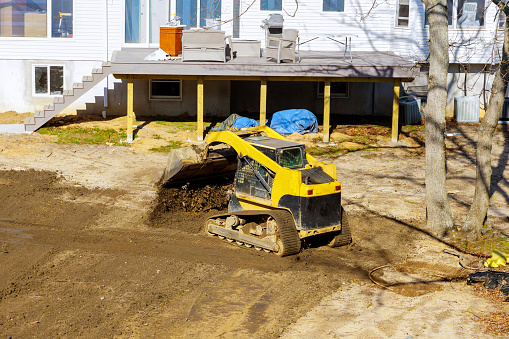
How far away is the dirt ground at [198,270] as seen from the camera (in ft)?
25.3

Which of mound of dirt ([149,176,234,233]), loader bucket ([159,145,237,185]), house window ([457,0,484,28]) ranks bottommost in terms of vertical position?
mound of dirt ([149,176,234,233])

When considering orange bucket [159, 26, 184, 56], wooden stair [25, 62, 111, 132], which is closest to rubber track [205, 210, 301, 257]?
orange bucket [159, 26, 184, 56]

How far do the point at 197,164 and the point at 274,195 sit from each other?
2.25 m

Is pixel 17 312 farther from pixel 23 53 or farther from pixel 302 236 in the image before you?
pixel 23 53

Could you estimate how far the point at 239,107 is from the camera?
24.1 metres

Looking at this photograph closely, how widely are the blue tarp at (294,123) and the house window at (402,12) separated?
6.13 meters

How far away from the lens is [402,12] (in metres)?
23.3

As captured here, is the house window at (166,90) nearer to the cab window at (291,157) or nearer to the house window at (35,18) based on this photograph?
the house window at (35,18)

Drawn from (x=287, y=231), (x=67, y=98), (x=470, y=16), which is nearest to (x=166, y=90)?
(x=67, y=98)

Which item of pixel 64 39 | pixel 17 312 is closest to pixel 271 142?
pixel 17 312

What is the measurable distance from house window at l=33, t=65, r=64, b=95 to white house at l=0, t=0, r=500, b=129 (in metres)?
0.04

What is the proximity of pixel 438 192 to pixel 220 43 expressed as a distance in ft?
33.7

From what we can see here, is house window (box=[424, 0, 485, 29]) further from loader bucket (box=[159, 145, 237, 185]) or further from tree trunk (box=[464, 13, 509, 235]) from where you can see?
loader bucket (box=[159, 145, 237, 185])

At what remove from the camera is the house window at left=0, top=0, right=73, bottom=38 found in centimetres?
2270
